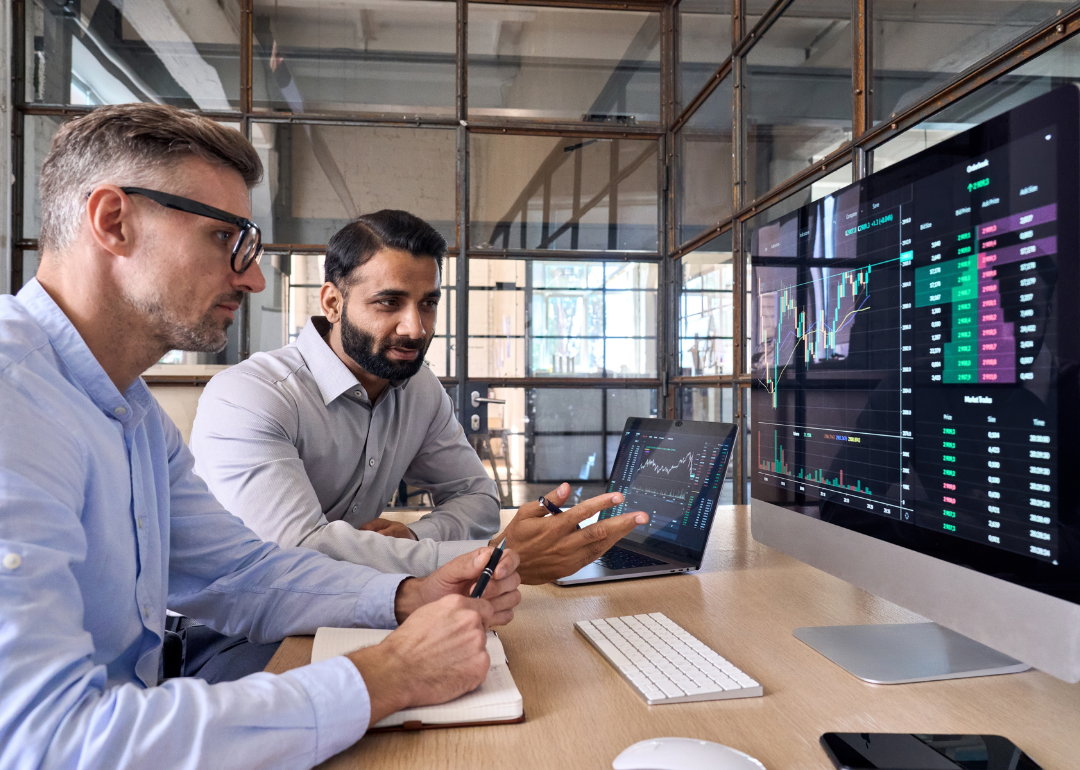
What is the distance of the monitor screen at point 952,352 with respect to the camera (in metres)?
0.62

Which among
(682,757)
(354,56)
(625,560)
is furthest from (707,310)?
(682,757)

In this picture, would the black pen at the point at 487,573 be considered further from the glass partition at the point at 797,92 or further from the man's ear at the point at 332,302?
the glass partition at the point at 797,92

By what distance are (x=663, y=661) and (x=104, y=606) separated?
63 centimetres

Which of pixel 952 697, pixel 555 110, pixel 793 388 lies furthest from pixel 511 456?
pixel 952 697

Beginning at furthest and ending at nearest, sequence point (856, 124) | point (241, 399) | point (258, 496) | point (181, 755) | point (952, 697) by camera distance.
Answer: point (856, 124)
point (241, 399)
point (258, 496)
point (952, 697)
point (181, 755)

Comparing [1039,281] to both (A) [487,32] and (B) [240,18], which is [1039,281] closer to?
(A) [487,32]

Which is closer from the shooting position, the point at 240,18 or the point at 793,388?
the point at 793,388

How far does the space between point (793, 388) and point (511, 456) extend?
297 cm

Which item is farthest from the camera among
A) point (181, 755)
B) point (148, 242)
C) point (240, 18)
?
point (240, 18)

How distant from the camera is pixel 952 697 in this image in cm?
73

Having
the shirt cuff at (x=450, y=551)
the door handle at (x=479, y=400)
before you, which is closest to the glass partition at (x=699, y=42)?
the door handle at (x=479, y=400)

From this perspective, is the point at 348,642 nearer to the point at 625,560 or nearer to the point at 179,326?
the point at 179,326

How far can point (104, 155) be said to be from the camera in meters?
0.85

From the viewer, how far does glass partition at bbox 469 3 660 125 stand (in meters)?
3.94
